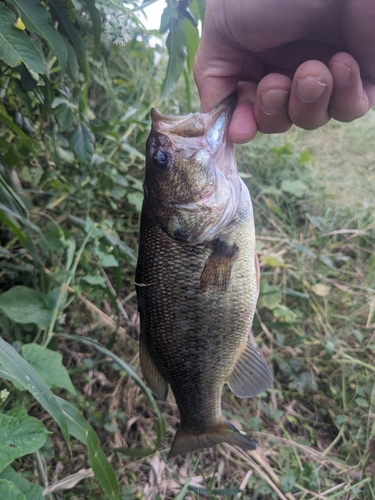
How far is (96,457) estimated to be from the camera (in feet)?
4.41

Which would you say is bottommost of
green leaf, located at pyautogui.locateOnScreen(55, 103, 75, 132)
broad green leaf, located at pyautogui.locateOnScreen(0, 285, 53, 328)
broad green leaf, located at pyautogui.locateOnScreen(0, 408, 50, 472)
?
broad green leaf, located at pyautogui.locateOnScreen(0, 408, 50, 472)

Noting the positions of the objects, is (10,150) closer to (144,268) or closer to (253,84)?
(144,268)

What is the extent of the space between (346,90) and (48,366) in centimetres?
156

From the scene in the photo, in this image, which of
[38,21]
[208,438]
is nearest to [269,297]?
[208,438]

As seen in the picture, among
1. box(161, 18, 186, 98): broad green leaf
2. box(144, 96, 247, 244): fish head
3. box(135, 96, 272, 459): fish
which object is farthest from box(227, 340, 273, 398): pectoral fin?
box(161, 18, 186, 98): broad green leaf

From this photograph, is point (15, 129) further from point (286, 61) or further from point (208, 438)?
point (208, 438)

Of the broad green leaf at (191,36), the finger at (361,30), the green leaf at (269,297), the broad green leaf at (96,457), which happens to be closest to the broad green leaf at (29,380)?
the broad green leaf at (96,457)

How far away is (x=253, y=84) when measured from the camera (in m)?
1.63

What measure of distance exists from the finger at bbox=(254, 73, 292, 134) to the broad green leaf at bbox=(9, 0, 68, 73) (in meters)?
0.72

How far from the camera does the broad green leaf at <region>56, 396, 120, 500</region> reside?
4.29 ft

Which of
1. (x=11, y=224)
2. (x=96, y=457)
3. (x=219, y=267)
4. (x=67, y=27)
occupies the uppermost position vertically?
(x=67, y=27)

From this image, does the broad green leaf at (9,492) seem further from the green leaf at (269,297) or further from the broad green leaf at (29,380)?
the green leaf at (269,297)

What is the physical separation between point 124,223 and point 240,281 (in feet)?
5.58

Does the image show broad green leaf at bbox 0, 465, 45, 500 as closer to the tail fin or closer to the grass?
the tail fin
